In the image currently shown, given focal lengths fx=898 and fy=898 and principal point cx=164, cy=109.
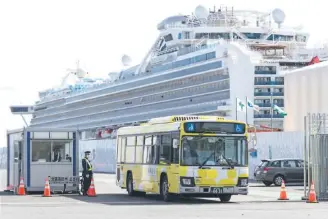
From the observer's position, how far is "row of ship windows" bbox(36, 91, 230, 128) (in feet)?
266

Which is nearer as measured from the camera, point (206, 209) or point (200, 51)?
point (206, 209)

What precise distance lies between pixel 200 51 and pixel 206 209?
6541 centimetres

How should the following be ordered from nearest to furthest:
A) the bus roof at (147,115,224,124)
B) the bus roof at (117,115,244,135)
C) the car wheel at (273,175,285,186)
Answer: the bus roof at (117,115,244,135) → the bus roof at (147,115,224,124) → the car wheel at (273,175,285,186)

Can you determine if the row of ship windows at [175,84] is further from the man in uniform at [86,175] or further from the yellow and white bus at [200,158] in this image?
the yellow and white bus at [200,158]

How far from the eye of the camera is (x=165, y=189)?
2452 cm

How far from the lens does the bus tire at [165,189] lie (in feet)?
79.8

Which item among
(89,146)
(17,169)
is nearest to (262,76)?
(89,146)

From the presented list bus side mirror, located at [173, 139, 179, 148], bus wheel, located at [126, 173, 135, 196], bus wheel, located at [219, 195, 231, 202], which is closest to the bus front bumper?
bus wheel, located at [219, 195, 231, 202]

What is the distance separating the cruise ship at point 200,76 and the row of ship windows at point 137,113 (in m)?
0.09

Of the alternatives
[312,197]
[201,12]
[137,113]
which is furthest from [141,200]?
[201,12]

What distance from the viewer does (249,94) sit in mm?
82750

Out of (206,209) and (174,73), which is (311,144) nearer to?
(206,209)

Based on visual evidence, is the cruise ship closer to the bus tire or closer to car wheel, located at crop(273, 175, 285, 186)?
car wheel, located at crop(273, 175, 285, 186)

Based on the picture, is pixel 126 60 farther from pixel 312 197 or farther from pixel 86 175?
pixel 312 197
